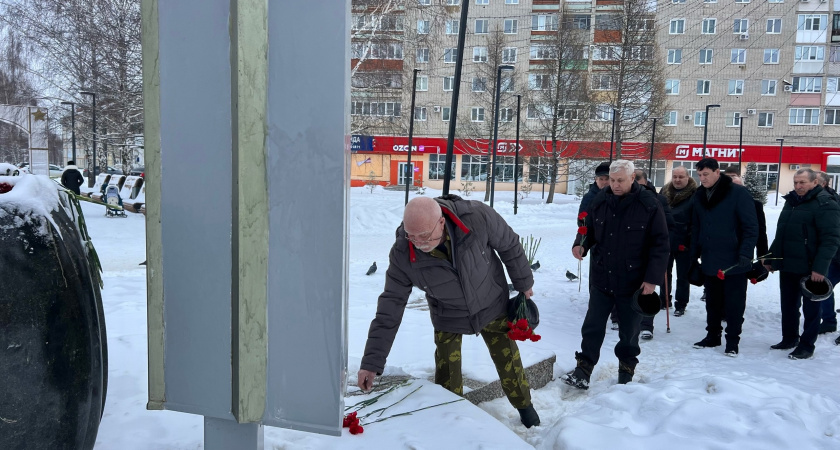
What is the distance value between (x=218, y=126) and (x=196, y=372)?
0.73 meters

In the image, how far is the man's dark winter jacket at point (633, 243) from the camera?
466 cm

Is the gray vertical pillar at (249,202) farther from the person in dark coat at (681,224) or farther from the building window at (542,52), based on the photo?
the building window at (542,52)

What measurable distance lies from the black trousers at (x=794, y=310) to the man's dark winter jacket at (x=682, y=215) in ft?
4.17

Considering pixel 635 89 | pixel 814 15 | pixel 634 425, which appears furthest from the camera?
pixel 814 15

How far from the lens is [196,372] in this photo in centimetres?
181

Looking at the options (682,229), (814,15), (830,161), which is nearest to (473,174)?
(830,161)

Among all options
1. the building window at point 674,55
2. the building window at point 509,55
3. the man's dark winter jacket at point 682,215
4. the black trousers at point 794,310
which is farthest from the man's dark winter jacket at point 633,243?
the building window at point 674,55

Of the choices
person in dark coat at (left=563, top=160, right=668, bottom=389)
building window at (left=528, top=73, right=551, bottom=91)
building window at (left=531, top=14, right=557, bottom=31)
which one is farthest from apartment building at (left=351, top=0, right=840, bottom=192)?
person in dark coat at (left=563, top=160, right=668, bottom=389)

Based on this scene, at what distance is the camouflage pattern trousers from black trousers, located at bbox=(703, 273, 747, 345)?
3.22 meters

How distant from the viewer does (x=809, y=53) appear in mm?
40094

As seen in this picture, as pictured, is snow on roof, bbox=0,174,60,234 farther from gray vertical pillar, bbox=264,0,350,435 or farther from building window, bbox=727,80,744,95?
building window, bbox=727,80,744,95

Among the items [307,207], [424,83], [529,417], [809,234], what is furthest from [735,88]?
[307,207]

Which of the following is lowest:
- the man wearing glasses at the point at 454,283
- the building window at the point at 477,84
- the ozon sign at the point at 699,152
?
the man wearing glasses at the point at 454,283

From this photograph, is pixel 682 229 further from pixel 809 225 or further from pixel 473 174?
pixel 473 174
